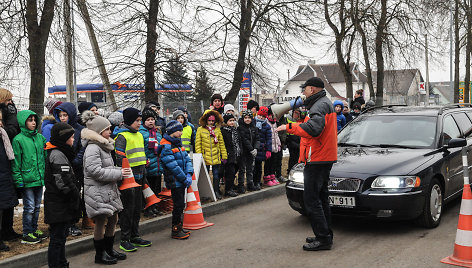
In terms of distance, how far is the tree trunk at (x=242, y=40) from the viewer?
14.6m

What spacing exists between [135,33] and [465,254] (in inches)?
328

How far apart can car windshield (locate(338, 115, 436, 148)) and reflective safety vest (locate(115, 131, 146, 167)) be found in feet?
10.8

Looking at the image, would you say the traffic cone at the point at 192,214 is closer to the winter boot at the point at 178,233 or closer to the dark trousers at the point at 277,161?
the winter boot at the point at 178,233

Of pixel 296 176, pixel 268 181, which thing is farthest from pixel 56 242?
pixel 268 181

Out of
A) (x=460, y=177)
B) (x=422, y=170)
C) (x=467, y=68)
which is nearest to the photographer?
(x=422, y=170)

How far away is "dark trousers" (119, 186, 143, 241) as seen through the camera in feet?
19.6

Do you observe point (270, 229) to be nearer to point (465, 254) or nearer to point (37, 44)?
point (465, 254)

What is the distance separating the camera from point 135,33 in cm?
1089

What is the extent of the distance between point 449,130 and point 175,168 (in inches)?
175

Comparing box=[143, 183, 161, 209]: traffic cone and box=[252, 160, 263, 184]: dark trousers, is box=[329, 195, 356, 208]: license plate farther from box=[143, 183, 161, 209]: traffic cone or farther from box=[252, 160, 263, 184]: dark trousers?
box=[252, 160, 263, 184]: dark trousers

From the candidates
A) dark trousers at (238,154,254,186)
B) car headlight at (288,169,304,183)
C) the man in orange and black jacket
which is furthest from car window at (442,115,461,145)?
dark trousers at (238,154,254,186)

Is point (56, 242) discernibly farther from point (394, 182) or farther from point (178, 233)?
point (394, 182)

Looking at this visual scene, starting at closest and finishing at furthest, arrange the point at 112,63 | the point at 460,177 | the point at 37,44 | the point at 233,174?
the point at 460,177 < the point at 233,174 < the point at 37,44 < the point at 112,63

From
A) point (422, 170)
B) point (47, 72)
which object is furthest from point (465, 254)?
point (47, 72)
